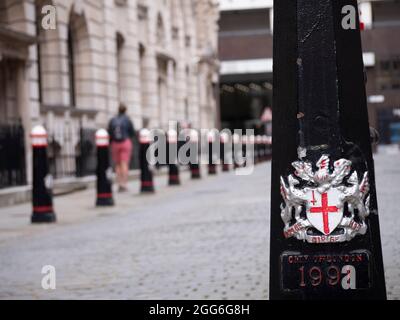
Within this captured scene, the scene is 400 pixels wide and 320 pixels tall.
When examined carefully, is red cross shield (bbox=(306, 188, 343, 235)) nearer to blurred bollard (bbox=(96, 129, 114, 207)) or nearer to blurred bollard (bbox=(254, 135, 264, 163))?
blurred bollard (bbox=(96, 129, 114, 207))

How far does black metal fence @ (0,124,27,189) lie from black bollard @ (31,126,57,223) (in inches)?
152

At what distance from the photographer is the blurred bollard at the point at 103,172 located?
14.1 m

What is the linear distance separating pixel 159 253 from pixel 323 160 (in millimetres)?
4578

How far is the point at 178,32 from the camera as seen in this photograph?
35938 mm

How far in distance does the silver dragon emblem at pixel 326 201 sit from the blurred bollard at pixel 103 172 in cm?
1078

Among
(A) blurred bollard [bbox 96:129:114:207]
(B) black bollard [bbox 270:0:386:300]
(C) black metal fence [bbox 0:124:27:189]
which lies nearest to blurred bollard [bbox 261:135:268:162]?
(C) black metal fence [bbox 0:124:27:189]

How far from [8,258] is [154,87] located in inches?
890

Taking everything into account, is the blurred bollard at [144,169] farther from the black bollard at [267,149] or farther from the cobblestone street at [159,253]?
the black bollard at [267,149]

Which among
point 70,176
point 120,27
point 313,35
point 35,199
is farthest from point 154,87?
point 313,35

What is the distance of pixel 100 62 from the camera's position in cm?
2345

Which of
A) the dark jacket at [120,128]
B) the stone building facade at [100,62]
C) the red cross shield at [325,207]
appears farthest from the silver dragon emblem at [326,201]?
the dark jacket at [120,128]

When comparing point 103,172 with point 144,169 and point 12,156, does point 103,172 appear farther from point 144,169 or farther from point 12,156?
point 144,169

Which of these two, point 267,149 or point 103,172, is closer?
point 103,172

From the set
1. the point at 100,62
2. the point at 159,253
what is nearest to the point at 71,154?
the point at 100,62
